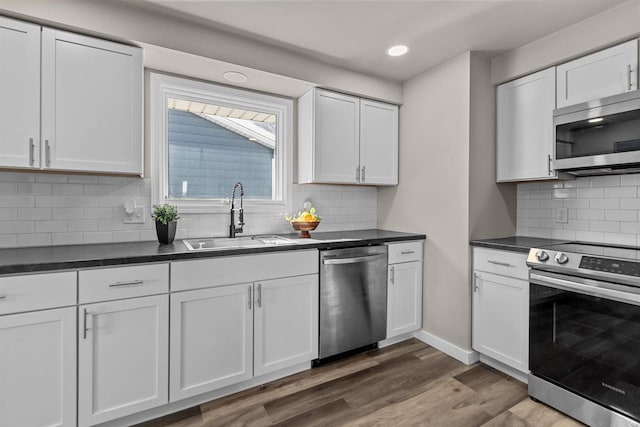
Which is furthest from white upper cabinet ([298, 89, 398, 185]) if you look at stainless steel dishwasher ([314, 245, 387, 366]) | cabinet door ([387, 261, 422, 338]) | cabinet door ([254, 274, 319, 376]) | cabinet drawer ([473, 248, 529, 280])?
cabinet drawer ([473, 248, 529, 280])

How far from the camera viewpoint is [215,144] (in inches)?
109

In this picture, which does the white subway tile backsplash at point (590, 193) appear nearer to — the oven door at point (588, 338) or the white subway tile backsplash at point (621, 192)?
the white subway tile backsplash at point (621, 192)

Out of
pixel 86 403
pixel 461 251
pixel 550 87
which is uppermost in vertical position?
pixel 550 87

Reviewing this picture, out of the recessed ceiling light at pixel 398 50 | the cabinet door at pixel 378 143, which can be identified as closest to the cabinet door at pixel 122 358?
the cabinet door at pixel 378 143

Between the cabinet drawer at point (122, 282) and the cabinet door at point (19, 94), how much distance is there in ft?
2.42

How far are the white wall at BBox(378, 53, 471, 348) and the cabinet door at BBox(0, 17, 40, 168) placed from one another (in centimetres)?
274

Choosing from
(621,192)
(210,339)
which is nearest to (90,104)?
(210,339)

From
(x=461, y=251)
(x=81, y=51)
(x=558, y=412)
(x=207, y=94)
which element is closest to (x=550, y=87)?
(x=461, y=251)

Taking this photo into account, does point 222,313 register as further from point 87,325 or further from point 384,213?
point 384,213

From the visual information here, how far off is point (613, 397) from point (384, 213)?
7.03ft

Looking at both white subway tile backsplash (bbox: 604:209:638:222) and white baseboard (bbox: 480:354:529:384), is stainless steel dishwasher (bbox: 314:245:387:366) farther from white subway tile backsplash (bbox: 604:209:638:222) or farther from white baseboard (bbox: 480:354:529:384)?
white subway tile backsplash (bbox: 604:209:638:222)

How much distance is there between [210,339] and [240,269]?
0.45m

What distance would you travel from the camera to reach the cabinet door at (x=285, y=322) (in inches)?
84.4

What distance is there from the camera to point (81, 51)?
1871 mm
